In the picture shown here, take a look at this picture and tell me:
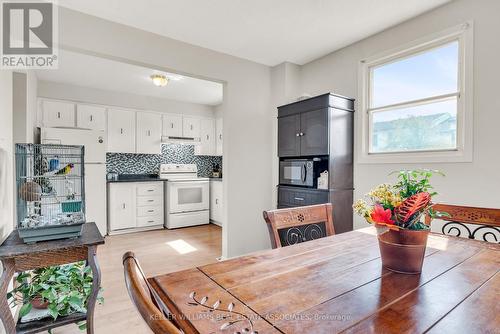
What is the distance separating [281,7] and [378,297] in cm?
232

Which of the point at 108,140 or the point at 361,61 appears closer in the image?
the point at 361,61

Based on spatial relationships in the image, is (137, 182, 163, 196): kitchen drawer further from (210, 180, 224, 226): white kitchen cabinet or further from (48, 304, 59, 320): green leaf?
(48, 304, 59, 320): green leaf

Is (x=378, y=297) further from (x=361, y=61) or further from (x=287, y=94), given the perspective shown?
(x=287, y=94)

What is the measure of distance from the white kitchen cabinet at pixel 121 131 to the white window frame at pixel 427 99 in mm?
3934

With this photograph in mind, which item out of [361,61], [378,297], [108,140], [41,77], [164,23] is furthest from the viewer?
[108,140]

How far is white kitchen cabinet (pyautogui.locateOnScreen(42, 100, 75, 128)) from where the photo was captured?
4125mm

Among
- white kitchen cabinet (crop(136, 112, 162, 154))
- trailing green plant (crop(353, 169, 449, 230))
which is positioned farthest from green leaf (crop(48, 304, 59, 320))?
white kitchen cabinet (crop(136, 112, 162, 154))

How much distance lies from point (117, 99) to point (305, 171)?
12.3ft

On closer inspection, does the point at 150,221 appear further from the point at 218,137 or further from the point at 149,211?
the point at 218,137

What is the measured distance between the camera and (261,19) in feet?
8.09

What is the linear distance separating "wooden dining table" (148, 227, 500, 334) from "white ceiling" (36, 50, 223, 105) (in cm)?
344

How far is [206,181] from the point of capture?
531 cm

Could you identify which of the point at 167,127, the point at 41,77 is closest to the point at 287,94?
the point at 167,127

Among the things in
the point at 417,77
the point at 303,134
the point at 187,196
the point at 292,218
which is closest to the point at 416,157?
the point at 417,77
